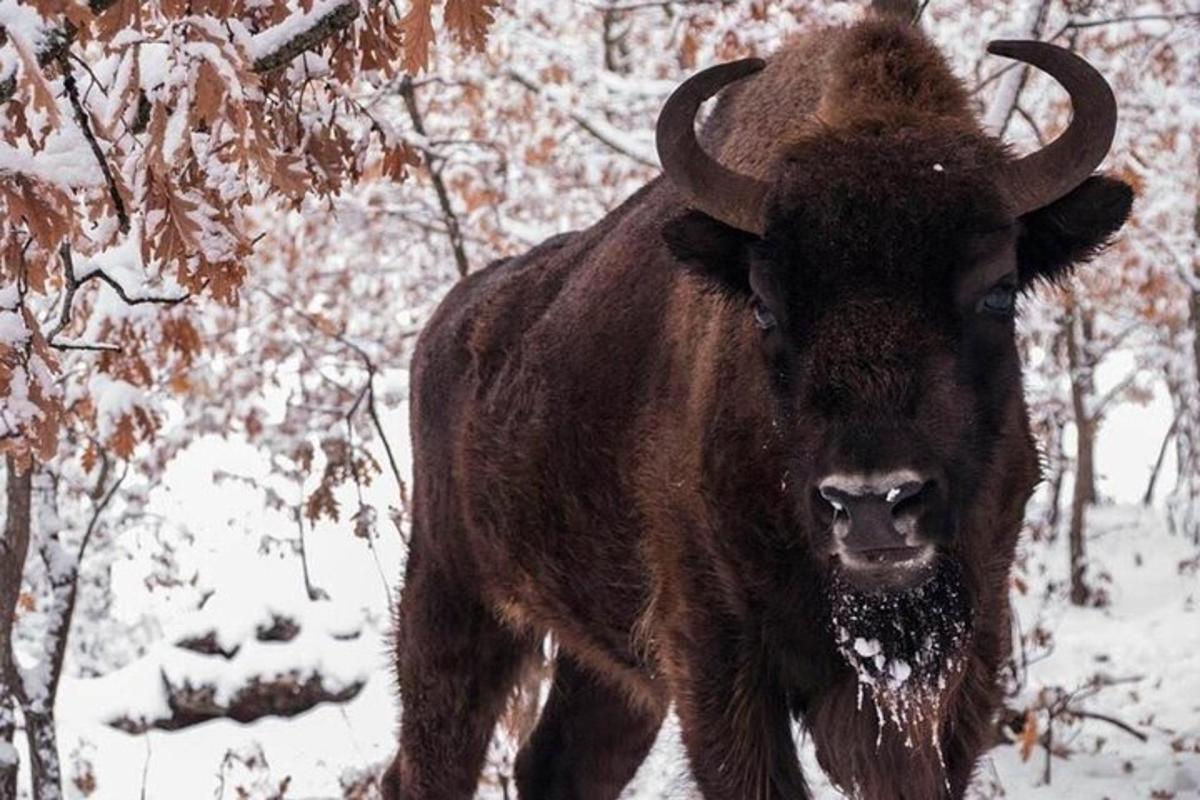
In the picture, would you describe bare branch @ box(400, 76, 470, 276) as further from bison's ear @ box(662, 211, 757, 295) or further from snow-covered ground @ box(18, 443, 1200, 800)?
bison's ear @ box(662, 211, 757, 295)

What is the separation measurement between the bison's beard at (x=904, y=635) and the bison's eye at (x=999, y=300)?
56 centimetres

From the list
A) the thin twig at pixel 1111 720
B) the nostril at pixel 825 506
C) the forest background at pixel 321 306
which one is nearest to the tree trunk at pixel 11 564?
the forest background at pixel 321 306

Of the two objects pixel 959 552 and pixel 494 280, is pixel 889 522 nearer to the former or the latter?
pixel 959 552

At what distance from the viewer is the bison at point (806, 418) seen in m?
3.28

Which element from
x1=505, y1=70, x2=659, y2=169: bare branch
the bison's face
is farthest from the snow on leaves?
x1=505, y1=70, x2=659, y2=169: bare branch

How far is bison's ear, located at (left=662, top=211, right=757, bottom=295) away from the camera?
373 centimetres

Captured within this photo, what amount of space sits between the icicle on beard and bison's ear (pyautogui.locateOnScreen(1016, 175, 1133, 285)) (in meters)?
0.76

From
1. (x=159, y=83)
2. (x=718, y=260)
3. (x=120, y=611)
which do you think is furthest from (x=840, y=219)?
(x=120, y=611)

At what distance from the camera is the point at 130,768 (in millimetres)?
9578

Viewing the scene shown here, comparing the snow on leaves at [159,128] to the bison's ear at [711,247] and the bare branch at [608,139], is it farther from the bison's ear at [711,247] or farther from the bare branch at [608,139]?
the bare branch at [608,139]

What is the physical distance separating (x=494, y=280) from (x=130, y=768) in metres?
5.19

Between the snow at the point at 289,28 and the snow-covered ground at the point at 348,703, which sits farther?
the snow-covered ground at the point at 348,703

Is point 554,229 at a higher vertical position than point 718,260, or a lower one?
higher

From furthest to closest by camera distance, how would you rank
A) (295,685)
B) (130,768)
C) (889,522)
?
(295,685) < (130,768) < (889,522)
